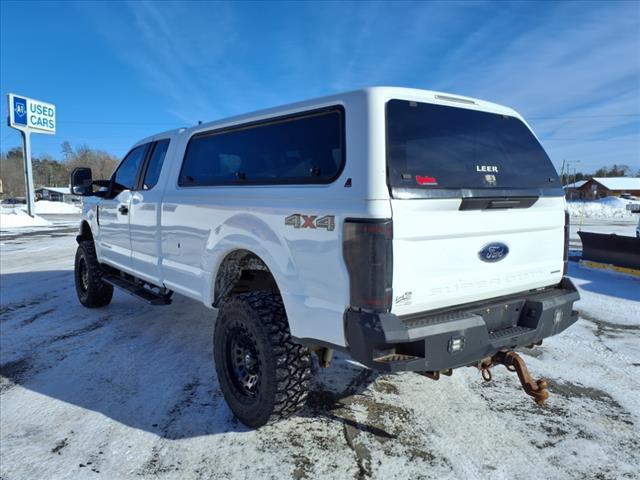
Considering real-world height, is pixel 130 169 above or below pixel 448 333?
above

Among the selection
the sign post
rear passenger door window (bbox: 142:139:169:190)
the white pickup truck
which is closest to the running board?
the white pickup truck

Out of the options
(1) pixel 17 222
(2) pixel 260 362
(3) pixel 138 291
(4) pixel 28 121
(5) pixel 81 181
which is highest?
(4) pixel 28 121

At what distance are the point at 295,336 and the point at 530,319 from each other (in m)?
1.55

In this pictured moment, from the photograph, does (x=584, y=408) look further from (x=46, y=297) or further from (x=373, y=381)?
(x=46, y=297)

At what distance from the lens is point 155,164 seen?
467cm

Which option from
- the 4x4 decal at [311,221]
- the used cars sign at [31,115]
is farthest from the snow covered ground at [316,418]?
the used cars sign at [31,115]

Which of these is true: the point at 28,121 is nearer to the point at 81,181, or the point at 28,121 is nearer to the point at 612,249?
the point at 81,181

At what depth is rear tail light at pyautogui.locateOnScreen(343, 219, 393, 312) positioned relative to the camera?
7.44ft

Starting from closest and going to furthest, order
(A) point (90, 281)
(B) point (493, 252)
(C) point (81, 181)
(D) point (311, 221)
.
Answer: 1. (D) point (311, 221)
2. (B) point (493, 252)
3. (C) point (81, 181)
4. (A) point (90, 281)

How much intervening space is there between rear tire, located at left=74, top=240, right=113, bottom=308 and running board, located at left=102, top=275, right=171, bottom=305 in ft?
0.74

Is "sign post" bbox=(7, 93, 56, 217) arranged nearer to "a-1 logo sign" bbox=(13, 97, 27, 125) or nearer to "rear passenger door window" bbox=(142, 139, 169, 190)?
"a-1 logo sign" bbox=(13, 97, 27, 125)

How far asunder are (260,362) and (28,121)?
99.1ft

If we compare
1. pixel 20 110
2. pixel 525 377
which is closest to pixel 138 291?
pixel 525 377

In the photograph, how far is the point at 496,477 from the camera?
8.32 feet
